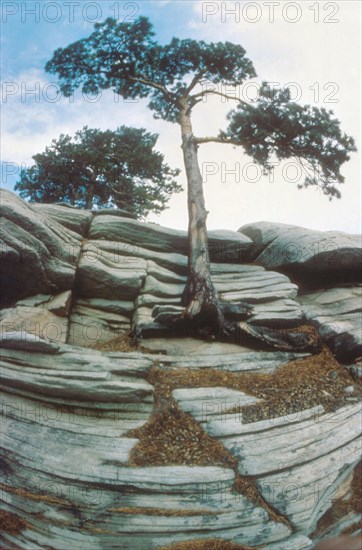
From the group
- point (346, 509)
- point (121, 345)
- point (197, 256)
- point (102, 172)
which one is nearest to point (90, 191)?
point (102, 172)

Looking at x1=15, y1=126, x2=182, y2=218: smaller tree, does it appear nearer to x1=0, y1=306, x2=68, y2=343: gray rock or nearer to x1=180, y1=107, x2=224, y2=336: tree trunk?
x1=180, y1=107, x2=224, y2=336: tree trunk

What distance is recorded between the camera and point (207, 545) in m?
5.83

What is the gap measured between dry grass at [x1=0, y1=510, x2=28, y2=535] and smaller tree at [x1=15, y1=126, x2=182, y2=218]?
644 inches

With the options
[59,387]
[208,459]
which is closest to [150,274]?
[59,387]

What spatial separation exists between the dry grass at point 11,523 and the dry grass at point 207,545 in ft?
8.13

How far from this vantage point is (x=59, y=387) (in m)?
7.43

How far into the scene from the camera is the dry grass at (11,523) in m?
6.17

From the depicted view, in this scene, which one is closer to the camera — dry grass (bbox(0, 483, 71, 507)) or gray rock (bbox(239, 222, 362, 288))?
dry grass (bbox(0, 483, 71, 507))

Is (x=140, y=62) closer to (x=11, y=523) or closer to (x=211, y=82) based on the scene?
(x=211, y=82)

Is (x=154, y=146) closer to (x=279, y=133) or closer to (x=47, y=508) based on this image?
(x=279, y=133)

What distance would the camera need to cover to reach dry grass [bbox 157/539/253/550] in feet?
18.9

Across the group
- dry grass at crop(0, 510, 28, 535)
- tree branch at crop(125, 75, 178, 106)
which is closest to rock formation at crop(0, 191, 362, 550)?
dry grass at crop(0, 510, 28, 535)

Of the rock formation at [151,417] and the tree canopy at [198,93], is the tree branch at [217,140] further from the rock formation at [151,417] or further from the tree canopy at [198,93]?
the rock formation at [151,417]

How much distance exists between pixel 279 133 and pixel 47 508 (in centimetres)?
1458
